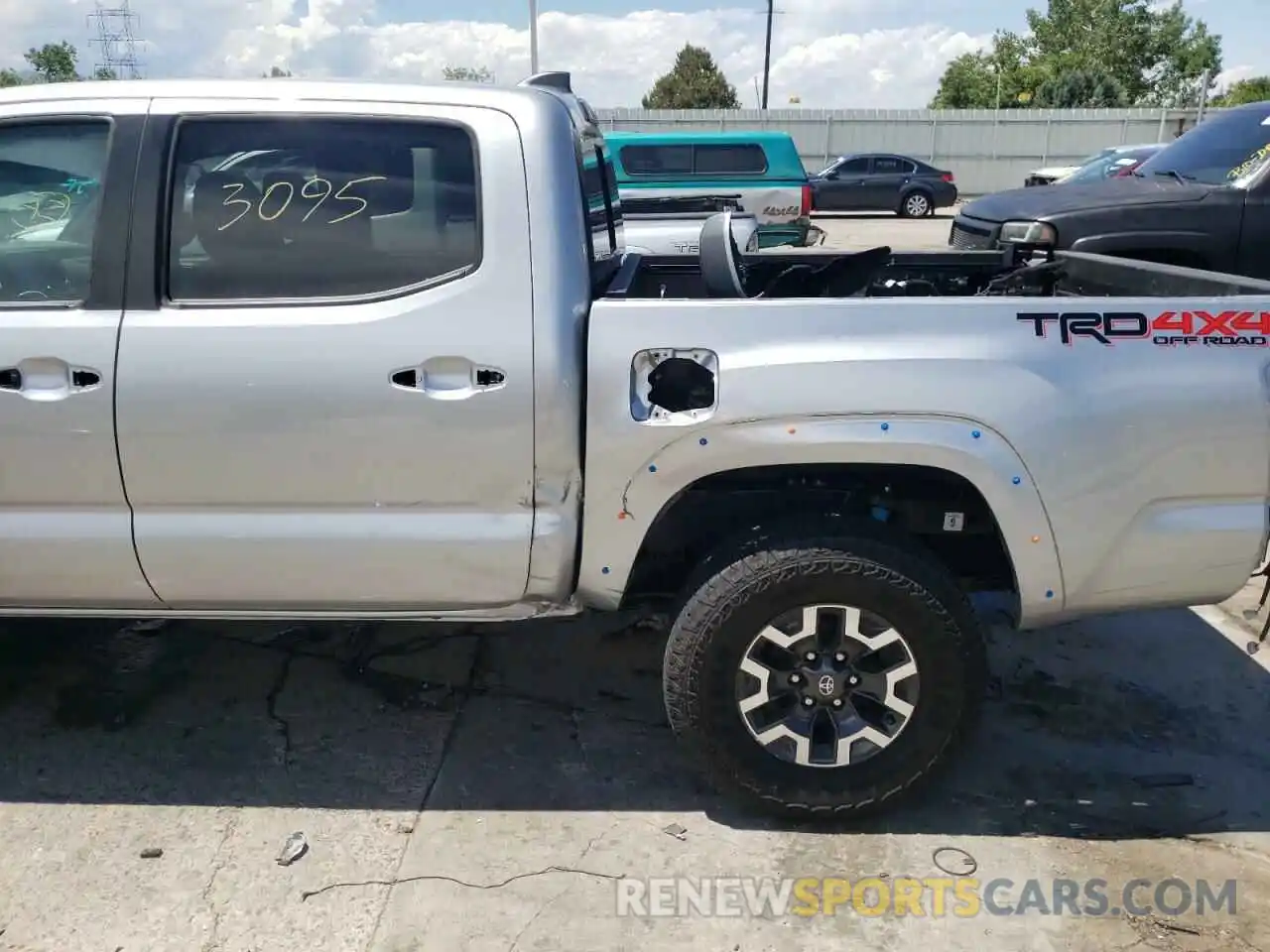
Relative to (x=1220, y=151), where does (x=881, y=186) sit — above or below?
below

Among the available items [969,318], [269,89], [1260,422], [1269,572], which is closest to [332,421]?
[269,89]

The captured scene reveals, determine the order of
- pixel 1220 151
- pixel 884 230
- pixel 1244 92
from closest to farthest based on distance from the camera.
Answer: pixel 1220 151
pixel 884 230
pixel 1244 92

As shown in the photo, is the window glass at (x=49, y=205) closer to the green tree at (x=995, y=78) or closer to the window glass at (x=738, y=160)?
the window glass at (x=738, y=160)

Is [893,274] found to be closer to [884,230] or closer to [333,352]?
[333,352]

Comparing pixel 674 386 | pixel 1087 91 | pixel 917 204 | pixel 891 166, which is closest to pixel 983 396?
pixel 674 386

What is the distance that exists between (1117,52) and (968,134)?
27.6 meters

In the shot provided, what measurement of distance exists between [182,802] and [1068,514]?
263 cm

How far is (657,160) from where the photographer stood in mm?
14953

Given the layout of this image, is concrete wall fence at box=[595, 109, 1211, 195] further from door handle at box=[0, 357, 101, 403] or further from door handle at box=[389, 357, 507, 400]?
door handle at box=[0, 357, 101, 403]

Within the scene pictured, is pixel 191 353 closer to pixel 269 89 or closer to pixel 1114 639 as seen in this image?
pixel 269 89

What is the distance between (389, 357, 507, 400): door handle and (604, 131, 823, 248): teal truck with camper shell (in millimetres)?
12204

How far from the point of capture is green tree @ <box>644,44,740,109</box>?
7075 cm

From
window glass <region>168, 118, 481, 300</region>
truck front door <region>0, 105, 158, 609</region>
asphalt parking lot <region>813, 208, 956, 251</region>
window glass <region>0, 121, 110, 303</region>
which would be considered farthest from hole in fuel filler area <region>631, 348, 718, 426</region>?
asphalt parking lot <region>813, 208, 956, 251</region>

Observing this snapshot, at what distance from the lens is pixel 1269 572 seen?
303 cm
